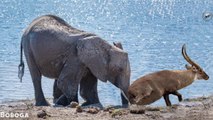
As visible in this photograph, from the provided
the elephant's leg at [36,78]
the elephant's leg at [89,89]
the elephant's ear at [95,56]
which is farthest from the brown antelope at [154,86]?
the elephant's leg at [36,78]

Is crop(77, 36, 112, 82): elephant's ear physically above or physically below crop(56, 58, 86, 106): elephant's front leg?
above

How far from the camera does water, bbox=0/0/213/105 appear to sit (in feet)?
56.1

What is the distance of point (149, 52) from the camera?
24219mm

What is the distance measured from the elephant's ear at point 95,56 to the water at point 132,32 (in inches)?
78.3

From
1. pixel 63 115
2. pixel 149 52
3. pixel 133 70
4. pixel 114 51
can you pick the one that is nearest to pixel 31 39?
pixel 114 51

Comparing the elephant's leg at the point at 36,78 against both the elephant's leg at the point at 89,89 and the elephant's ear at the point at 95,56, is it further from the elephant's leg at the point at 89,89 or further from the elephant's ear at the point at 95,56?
the elephant's ear at the point at 95,56

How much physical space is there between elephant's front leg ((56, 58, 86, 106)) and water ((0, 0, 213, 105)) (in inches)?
76.6

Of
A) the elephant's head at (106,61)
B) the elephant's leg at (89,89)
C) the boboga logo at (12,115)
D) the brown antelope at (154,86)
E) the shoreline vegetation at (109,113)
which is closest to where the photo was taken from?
the boboga logo at (12,115)

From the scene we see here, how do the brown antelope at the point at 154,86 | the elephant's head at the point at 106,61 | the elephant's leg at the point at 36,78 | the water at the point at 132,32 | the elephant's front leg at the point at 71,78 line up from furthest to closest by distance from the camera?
the water at the point at 132,32 < the elephant's leg at the point at 36,78 < the elephant's front leg at the point at 71,78 < the elephant's head at the point at 106,61 < the brown antelope at the point at 154,86

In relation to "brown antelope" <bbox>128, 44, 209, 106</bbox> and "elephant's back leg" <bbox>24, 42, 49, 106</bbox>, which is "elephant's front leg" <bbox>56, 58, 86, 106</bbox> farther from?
"brown antelope" <bbox>128, 44, 209, 106</bbox>

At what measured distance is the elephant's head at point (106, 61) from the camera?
1320cm

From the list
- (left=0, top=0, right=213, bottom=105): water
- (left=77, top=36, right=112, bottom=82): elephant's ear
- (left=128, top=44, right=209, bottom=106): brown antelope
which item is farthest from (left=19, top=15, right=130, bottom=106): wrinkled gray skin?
(left=0, top=0, right=213, bottom=105): water

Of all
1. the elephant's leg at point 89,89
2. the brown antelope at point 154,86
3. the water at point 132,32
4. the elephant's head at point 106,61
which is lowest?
the water at point 132,32

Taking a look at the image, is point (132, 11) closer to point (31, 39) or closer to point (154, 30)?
point (154, 30)
